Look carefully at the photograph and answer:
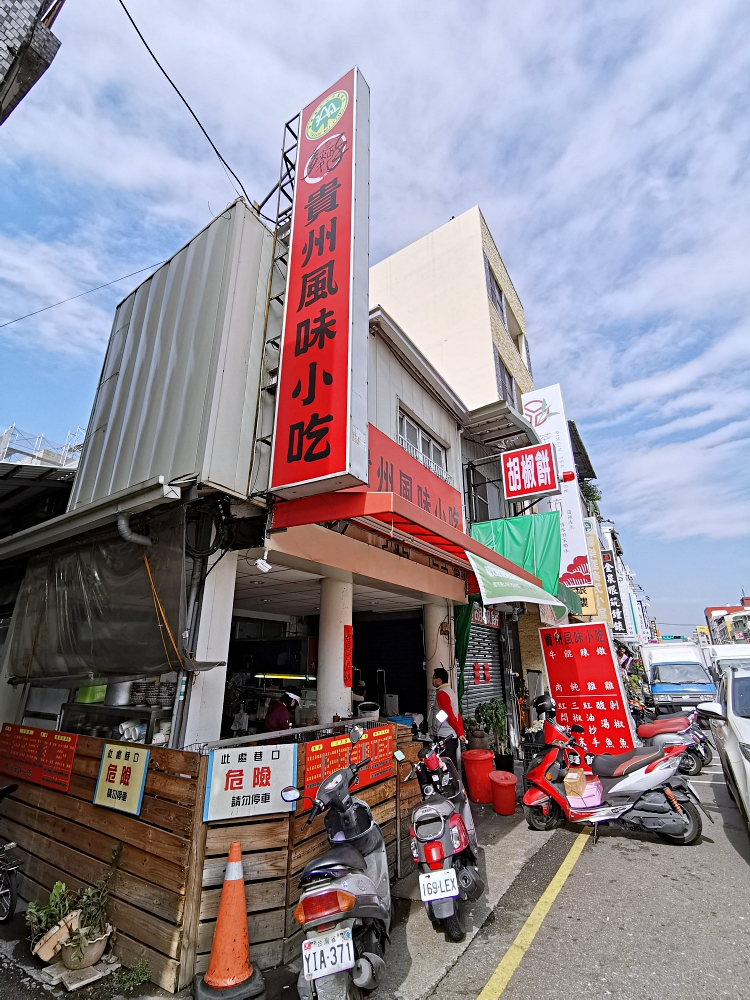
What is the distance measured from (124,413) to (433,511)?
5550 mm

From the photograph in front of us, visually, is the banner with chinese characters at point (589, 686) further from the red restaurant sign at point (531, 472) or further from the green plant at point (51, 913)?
the green plant at point (51, 913)

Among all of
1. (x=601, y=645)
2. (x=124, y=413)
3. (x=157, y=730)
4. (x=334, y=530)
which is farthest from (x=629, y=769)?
(x=124, y=413)

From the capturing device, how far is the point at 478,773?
8125 mm

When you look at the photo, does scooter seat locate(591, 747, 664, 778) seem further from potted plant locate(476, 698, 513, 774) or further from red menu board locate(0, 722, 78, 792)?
red menu board locate(0, 722, 78, 792)

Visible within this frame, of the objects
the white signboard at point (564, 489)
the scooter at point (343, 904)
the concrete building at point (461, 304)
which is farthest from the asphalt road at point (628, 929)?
the concrete building at point (461, 304)

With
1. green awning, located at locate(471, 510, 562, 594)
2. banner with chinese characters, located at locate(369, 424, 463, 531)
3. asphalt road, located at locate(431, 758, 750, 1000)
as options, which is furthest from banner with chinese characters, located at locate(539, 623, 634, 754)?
banner with chinese characters, located at locate(369, 424, 463, 531)

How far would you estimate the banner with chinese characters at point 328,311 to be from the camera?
4.78 meters

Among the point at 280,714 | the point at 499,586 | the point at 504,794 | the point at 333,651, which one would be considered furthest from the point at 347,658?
the point at 504,794

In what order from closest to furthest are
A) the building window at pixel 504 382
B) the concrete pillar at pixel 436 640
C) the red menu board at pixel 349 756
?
1. the red menu board at pixel 349 756
2. the concrete pillar at pixel 436 640
3. the building window at pixel 504 382

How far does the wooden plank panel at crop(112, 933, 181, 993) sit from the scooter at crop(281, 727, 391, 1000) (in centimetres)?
100

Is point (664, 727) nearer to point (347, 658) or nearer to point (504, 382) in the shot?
point (347, 658)

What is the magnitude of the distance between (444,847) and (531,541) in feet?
25.8

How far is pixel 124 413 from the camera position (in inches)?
273

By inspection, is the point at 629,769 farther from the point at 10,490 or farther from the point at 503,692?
the point at 10,490
